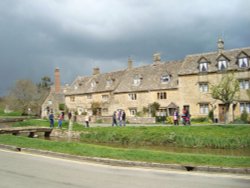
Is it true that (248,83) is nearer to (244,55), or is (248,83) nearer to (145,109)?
(244,55)

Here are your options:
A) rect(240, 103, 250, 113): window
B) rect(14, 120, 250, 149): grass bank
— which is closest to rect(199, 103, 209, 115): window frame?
rect(240, 103, 250, 113): window

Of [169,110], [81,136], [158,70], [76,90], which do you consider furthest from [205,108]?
[76,90]

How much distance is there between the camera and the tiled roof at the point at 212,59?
44.4 meters

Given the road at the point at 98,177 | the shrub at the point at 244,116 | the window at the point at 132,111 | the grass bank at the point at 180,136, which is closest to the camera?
the road at the point at 98,177

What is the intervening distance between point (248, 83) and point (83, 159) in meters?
34.0

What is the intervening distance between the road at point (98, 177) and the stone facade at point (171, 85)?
113 feet

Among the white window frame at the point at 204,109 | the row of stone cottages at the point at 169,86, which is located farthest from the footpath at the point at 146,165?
the white window frame at the point at 204,109

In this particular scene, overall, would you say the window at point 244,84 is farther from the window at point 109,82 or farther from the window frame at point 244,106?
the window at point 109,82

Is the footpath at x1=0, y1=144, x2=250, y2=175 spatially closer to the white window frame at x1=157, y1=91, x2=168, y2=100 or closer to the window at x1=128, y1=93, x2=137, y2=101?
the white window frame at x1=157, y1=91, x2=168, y2=100

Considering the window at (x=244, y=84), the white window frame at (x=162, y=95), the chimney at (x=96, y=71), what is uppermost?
the chimney at (x=96, y=71)

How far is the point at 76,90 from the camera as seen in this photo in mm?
68312

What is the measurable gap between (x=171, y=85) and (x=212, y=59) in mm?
7700

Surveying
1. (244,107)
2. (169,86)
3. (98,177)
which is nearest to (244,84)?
(244,107)

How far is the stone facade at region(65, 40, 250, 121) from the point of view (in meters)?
44.2
